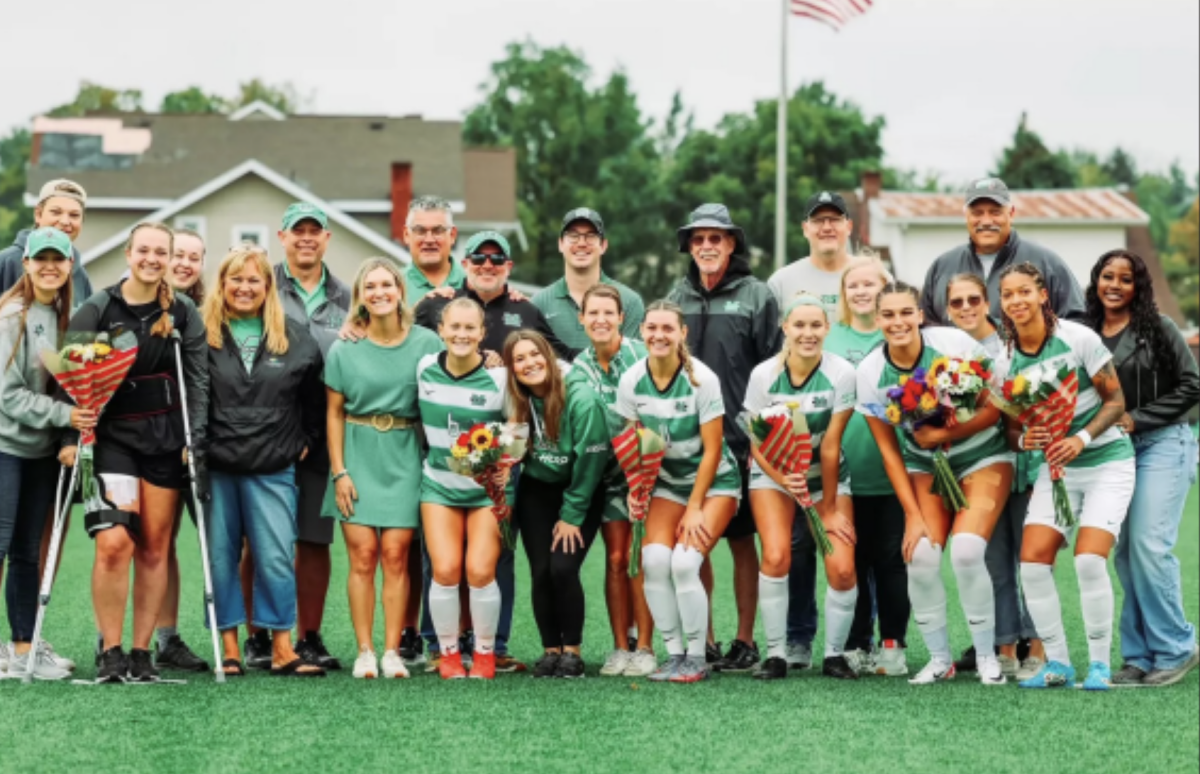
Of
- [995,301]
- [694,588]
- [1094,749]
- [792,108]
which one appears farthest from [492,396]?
[792,108]

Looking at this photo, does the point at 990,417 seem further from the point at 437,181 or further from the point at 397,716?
the point at 437,181

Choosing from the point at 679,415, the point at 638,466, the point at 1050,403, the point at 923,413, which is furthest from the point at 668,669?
the point at 1050,403

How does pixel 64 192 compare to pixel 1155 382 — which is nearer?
pixel 1155 382

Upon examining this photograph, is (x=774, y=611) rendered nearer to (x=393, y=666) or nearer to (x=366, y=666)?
(x=393, y=666)

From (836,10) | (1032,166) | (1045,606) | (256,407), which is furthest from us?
(1032,166)

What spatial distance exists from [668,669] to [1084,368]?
250 centimetres

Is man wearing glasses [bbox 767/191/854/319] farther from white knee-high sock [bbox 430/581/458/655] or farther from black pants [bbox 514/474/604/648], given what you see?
white knee-high sock [bbox 430/581/458/655]

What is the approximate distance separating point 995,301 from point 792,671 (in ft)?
7.30

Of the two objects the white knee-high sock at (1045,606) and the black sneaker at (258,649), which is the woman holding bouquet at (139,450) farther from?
the white knee-high sock at (1045,606)

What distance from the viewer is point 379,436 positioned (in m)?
8.92

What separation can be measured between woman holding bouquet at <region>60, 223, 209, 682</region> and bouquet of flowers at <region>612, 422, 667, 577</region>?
209cm

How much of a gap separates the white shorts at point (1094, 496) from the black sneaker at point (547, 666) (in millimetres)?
2423

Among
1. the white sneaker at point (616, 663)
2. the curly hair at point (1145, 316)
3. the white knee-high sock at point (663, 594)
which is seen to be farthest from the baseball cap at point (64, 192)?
the curly hair at point (1145, 316)

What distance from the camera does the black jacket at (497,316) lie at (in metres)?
9.42
